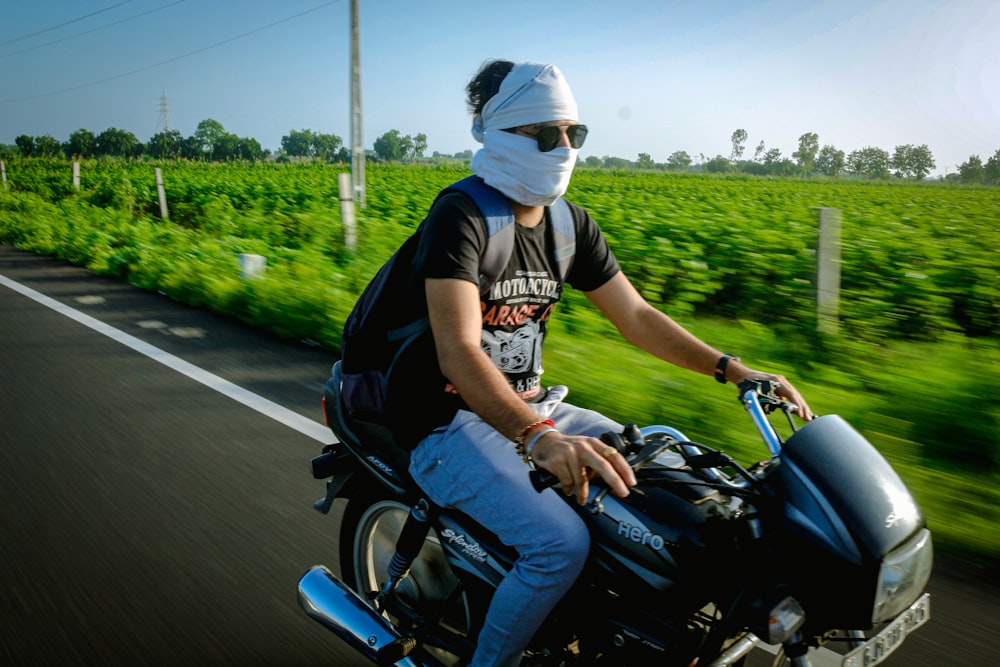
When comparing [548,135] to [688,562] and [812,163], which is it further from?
[812,163]

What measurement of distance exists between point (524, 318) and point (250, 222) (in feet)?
48.3

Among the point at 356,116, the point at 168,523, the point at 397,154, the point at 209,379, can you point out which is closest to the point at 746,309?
the point at 209,379

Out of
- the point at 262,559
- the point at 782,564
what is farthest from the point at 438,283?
the point at 262,559

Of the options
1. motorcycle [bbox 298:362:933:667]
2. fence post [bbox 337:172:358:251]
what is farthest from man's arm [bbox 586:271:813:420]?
fence post [bbox 337:172:358:251]

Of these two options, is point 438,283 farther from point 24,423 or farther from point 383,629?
point 24,423

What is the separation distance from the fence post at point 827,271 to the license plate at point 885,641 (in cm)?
504

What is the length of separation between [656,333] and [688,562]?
3.03ft

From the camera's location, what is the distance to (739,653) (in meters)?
1.93

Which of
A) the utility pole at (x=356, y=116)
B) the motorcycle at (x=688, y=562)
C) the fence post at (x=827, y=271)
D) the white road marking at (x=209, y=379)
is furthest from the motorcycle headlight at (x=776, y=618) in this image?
the utility pole at (x=356, y=116)

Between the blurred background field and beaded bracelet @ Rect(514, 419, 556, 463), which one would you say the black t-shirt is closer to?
beaded bracelet @ Rect(514, 419, 556, 463)

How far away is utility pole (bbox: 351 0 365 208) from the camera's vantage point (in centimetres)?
1523

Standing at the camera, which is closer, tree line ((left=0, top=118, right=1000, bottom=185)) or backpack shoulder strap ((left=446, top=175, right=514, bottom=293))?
backpack shoulder strap ((left=446, top=175, right=514, bottom=293))

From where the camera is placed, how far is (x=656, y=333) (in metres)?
2.58

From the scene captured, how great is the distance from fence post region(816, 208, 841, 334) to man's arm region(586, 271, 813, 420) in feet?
13.6
